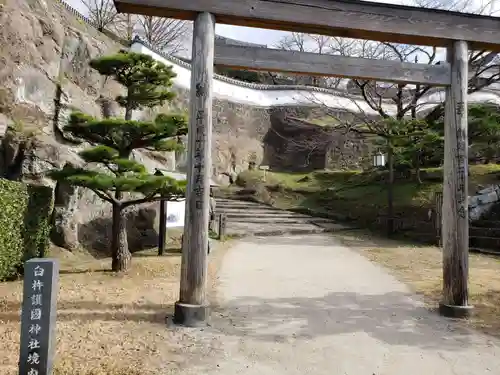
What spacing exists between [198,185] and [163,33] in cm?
2765

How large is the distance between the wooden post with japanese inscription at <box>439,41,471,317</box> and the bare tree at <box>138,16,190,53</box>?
1038 inches

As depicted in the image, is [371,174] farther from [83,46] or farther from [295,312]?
[295,312]

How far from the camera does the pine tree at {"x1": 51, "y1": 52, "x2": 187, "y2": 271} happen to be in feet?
23.0

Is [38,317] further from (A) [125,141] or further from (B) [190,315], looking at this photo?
(A) [125,141]

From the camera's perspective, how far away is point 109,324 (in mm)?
4746

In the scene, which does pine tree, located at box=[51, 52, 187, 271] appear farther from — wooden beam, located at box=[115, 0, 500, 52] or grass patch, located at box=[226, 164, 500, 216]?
grass patch, located at box=[226, 164, 500, 216]

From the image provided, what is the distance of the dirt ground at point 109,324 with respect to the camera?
11.9 feet

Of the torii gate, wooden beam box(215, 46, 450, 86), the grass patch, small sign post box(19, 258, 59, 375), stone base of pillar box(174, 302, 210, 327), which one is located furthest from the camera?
the grass patch

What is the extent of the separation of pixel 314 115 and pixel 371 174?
8.56 meters

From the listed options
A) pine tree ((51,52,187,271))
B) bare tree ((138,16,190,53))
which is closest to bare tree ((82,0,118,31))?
bare tree ((138,16,190,53))

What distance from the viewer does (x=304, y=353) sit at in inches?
159

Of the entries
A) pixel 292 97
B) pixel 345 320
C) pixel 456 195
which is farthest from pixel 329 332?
pixel 292 97

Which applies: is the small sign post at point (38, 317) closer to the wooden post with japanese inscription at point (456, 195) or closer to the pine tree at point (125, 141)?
the pine tree at point (125, 141)

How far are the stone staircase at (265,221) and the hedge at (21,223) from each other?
682cm
